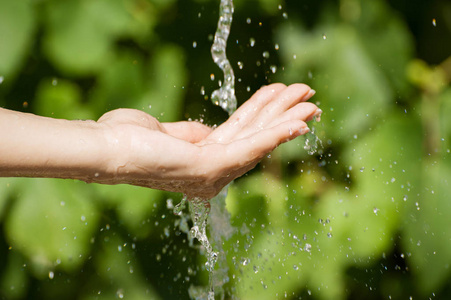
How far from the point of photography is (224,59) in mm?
980

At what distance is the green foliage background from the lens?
0.93 m

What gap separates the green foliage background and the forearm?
36 centimetres

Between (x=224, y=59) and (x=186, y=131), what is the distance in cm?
29

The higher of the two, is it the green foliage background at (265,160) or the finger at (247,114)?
the finger at (247,114)

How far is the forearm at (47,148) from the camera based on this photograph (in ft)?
1.79

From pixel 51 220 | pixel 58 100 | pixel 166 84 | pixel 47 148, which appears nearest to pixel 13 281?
pixel 51 220

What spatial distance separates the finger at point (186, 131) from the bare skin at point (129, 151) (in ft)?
0.19

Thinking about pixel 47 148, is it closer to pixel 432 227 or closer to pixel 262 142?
pixel 262 142

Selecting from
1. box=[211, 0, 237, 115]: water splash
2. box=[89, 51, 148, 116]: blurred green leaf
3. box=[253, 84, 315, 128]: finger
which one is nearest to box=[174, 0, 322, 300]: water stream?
box=[211, 0, 237, 115]: water splash

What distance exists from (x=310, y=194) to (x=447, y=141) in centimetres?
26

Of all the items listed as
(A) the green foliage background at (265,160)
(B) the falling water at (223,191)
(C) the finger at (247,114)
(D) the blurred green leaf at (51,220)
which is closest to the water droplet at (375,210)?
(A) the green foliage background at (265,160)

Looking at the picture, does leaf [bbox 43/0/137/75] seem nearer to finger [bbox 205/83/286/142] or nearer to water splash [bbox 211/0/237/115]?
water splash [bbox 211/0/237/115]

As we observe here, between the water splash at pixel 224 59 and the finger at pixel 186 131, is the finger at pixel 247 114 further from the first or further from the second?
the water splash at pixel 224 59

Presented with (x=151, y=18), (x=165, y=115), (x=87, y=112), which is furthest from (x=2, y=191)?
(x=151, y=18)
